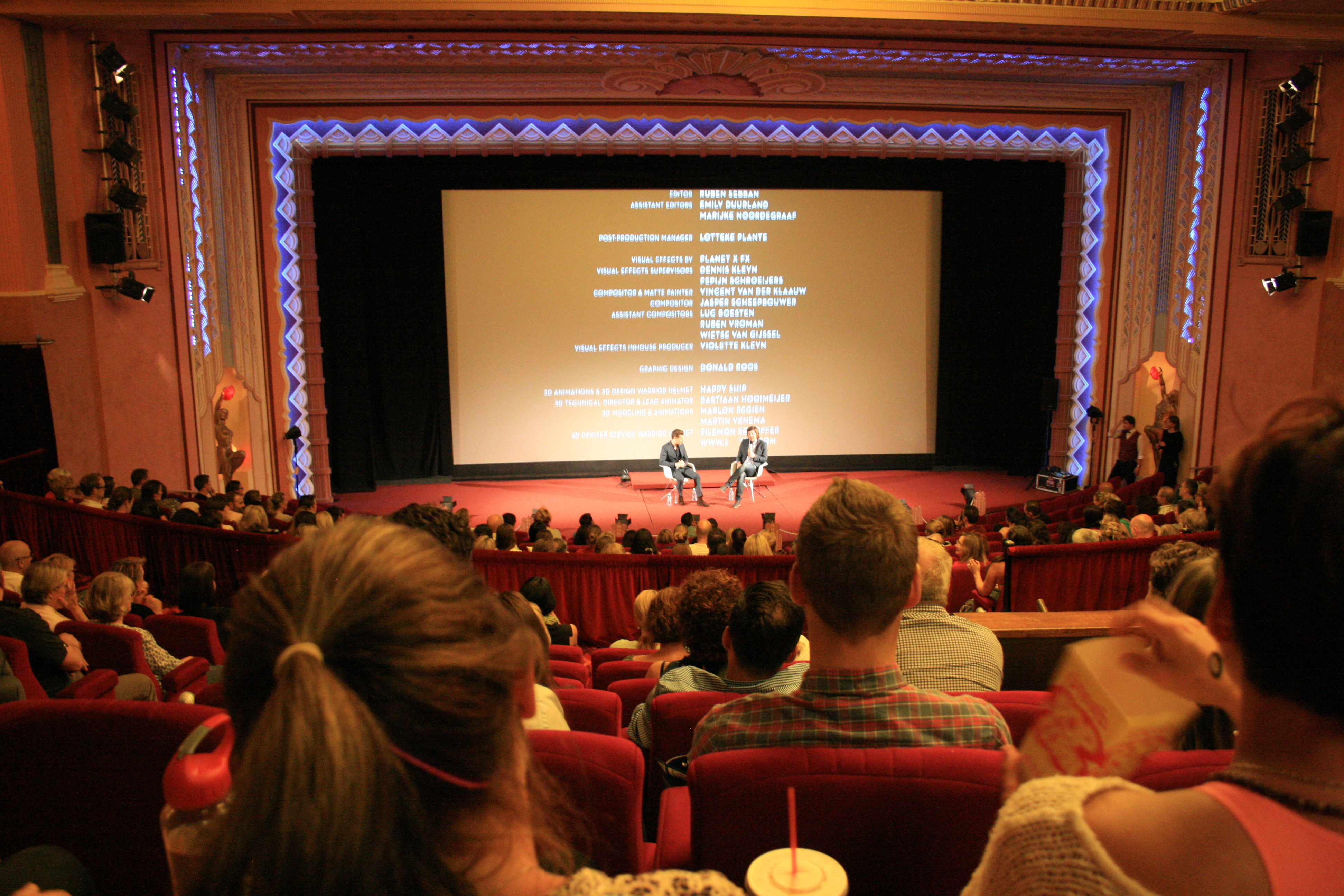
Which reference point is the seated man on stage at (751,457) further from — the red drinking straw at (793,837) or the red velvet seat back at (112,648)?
the red drinking straw at (793,837)

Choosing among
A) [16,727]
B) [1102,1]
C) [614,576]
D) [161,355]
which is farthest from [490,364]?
[16,727]

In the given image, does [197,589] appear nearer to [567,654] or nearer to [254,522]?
[254,522]

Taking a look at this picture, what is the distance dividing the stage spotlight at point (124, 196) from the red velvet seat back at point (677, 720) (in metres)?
7.92

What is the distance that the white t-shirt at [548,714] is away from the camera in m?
1.81

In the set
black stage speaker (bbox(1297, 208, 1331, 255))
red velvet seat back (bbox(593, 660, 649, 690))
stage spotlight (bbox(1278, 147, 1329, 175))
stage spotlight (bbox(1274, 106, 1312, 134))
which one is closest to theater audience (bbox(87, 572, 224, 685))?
red velvet seat back (bbox(593, 660, 649, 690))

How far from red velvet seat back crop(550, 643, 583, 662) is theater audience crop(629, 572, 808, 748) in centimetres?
115

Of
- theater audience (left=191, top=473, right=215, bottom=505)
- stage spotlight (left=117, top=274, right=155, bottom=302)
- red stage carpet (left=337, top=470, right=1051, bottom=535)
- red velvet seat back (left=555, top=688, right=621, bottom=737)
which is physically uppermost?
stage spotlight (left=117, top=274, right=155, bottom=302)

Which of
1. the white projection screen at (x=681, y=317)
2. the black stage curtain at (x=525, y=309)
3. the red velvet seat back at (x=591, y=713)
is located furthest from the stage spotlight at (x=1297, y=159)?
the red velvet seat back at (x=591, y=713)

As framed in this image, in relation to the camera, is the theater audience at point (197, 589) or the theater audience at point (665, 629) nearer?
the theater audience at point (665, 629)

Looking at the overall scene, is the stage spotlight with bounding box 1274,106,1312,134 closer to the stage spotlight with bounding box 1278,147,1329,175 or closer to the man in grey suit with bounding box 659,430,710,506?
the stage spotlight with bounding box 1278,147,1329,175

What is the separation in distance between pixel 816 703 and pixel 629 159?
9.93m

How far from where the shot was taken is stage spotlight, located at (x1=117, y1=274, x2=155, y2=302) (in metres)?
8.11

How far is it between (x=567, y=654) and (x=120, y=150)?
6922 mm

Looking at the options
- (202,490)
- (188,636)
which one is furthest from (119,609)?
(202,490)
